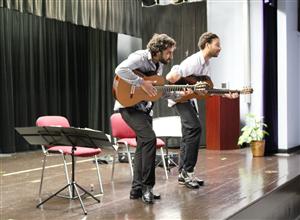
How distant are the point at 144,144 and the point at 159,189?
83 cm

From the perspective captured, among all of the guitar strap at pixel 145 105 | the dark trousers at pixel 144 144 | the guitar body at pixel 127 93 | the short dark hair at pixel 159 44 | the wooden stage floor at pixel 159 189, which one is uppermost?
the short dark hair at pixel 159 44

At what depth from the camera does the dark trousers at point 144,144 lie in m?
3.59

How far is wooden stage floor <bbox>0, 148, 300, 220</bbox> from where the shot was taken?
3361 millimetres

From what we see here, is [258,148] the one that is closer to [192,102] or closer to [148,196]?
[192,102]

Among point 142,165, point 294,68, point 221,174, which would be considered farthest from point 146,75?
point 294,68

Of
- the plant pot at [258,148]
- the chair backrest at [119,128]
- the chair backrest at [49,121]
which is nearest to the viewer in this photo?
the chair backrest at [49,121]

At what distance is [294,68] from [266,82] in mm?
851

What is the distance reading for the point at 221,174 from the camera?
5.13 m

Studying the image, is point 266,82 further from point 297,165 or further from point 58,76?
point 58,76

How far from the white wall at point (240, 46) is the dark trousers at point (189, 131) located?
4053 mm

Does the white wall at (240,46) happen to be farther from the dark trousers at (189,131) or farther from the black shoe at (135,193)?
the black shoe at (135,193)

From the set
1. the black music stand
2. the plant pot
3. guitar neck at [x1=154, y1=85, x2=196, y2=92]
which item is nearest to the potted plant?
the plant pot

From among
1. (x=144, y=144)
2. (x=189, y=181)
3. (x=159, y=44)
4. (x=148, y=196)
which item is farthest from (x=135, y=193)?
(x=159, y=44)

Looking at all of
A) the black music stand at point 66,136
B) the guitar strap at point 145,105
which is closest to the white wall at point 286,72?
the guitar strap at point 145,105
